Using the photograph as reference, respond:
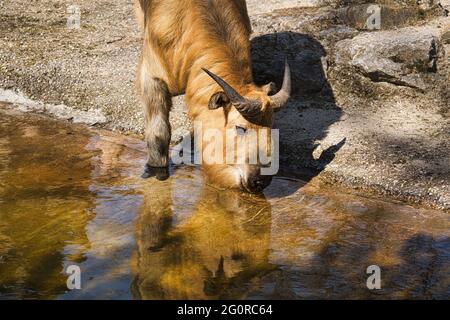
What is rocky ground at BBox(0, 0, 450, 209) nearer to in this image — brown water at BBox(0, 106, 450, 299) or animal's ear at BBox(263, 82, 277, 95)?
brown water at BBox(0, 106, 450, 299)

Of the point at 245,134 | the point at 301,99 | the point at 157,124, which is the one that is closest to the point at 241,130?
the point at 245,134

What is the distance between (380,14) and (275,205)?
4101mm

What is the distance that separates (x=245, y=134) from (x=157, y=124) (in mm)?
1349

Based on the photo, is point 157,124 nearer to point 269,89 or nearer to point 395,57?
point 269,89

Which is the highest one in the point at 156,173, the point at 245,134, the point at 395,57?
the point at 395,57

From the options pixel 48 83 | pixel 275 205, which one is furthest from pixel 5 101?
pixel 275 205

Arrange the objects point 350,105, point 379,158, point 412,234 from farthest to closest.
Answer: point 350,105
point 379,158
point 412,234

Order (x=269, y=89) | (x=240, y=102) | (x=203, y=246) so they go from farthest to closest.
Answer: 1. (x=269, y=89)
2. (x=240, y=102)
3. (x=203, y=246)

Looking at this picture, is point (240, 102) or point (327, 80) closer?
point (240, 102)

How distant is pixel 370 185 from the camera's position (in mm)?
6848

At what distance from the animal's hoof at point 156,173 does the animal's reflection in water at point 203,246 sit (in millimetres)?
337

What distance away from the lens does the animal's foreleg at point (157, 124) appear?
6.98m

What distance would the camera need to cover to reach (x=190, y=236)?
578 cm
